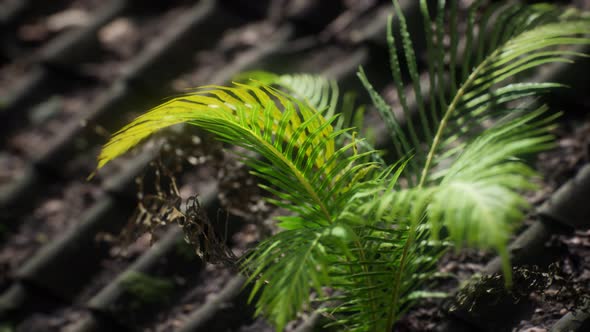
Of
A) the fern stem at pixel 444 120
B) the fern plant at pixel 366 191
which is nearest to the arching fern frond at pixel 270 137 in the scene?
the fern plant at pixel 366 191

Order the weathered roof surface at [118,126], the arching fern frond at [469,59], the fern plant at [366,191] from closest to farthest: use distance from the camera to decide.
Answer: the fern plant at [366,191] → the arching fern frond at [469,59] → the weathered roof surface at [118,126]

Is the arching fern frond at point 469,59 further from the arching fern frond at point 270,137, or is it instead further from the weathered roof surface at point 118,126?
the weathered roof surface at point 118,126

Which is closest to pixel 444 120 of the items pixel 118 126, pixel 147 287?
pixel 147 287

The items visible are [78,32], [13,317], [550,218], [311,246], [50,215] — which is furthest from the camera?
[78,32]

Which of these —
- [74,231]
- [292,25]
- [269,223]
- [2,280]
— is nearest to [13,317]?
[2,280]

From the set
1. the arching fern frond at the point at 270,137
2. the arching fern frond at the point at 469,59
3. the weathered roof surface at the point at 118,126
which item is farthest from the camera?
the weathered roof surface at the point at 118,126

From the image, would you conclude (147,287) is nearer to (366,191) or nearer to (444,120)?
(366,191)

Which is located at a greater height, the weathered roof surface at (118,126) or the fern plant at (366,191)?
the weathered roof surface at (118,126)

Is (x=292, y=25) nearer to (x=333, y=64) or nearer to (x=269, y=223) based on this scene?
(x=333, y=64)

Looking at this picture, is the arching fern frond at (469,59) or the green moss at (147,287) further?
the green moss at (147,287)
